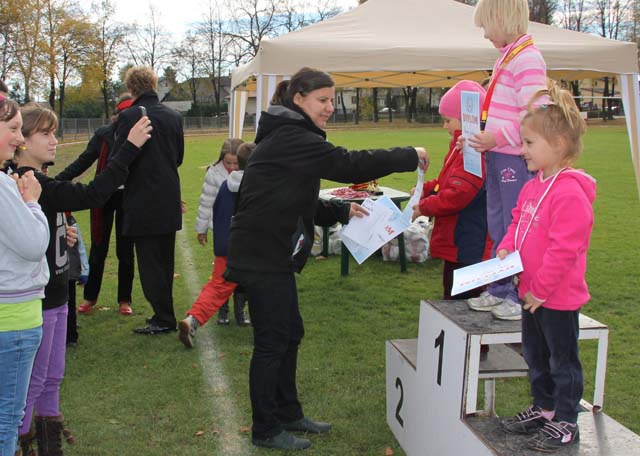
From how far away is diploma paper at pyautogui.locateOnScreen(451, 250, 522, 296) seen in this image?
2617 mm

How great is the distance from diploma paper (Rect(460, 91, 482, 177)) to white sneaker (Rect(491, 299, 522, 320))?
2.75 ft

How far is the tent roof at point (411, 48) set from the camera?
22.6 feet

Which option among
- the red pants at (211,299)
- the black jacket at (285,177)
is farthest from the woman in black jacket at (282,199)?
the red pants at (211,299)

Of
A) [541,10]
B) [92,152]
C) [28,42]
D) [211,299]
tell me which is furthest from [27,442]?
[541,10]

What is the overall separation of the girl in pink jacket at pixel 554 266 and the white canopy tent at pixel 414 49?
14.4ft

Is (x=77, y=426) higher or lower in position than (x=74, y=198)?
lower

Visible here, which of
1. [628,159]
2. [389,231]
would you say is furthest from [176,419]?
[628,159]

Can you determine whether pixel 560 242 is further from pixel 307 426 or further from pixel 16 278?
pixel 16 278

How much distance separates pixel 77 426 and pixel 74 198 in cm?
148

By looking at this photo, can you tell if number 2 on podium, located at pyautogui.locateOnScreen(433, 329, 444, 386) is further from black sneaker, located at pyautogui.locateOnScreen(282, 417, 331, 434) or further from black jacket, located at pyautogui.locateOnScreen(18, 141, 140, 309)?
black jacket, located at pyautogui.locateOnScreen(18, 141, 140, 309)

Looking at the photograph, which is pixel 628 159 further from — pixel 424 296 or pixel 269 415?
pixel 269 415

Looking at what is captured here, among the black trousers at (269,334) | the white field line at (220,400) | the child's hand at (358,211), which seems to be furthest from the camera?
the child's hand at (358,211)

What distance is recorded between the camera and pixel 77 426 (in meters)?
3.97

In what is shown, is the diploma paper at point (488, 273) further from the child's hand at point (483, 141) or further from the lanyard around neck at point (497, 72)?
the lanyard around neck at point (497, 72)
